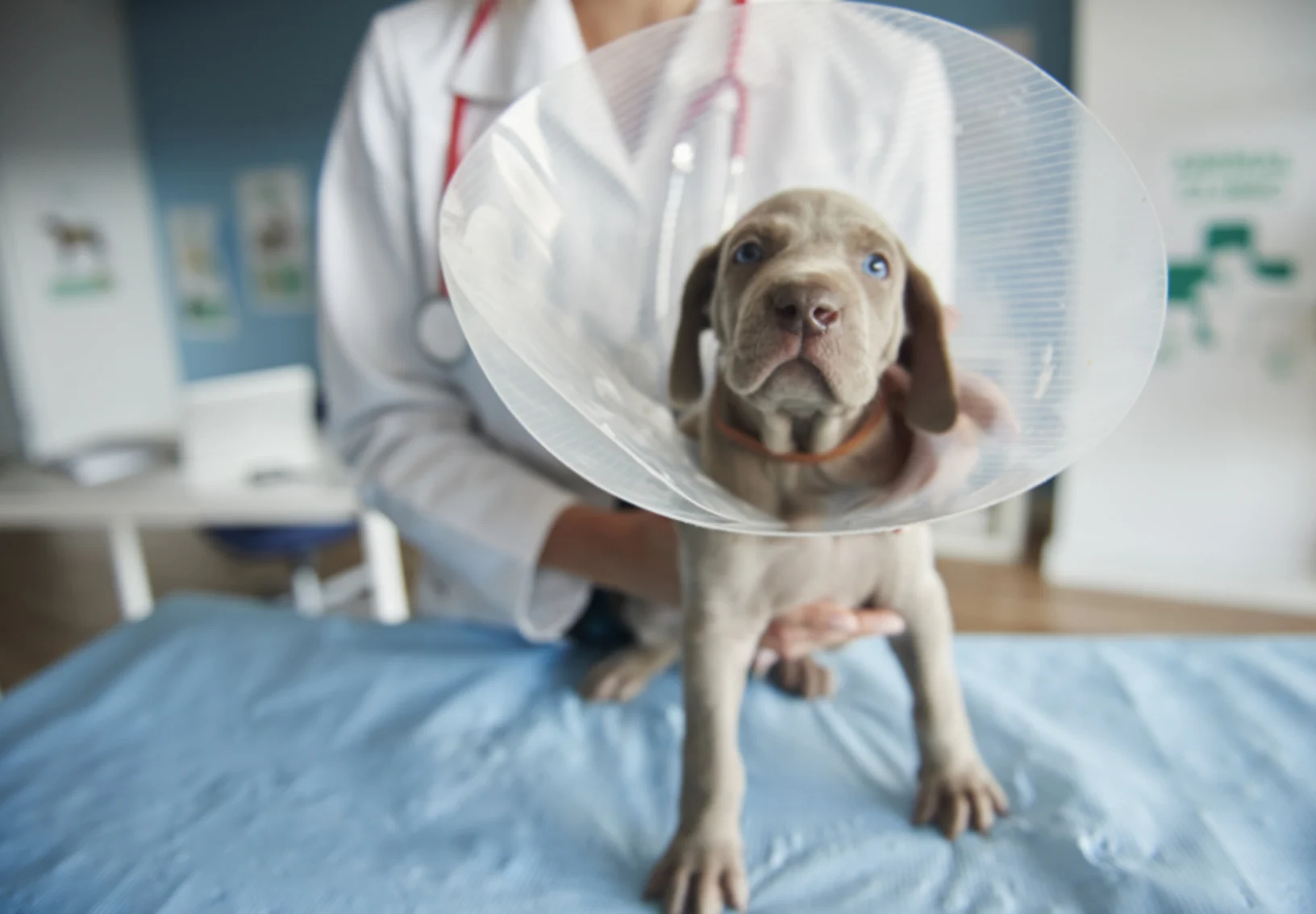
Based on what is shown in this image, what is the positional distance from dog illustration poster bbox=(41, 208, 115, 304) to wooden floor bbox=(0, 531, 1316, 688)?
1.15 m

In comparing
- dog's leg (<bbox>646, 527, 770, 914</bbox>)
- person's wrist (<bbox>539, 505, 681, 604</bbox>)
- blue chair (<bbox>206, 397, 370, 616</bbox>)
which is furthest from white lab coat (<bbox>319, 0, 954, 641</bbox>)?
blue chair (<bbox>206, 397, 370, 616</bbox>)

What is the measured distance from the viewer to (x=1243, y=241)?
7.70 ft

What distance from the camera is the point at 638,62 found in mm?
595

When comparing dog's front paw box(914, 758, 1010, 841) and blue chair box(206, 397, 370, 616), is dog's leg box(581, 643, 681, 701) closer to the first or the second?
dog's front paw box(914, 758, 1010, 841)

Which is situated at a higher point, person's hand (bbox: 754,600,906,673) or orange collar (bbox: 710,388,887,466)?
orange collar (bbox: 710,388,887,466)

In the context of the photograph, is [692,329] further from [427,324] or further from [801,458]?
[427,324]

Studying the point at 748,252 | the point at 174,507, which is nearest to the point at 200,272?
the point at 174,507

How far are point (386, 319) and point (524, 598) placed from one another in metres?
0.35

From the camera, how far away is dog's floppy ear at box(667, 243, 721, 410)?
61 cm

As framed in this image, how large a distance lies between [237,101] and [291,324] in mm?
1010

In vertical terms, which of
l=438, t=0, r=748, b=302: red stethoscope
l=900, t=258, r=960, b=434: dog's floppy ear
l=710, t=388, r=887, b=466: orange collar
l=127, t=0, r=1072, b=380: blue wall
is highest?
l=127, t=0, r=1072, b=380: blue wall

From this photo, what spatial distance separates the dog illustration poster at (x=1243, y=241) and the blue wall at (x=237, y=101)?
118 inches

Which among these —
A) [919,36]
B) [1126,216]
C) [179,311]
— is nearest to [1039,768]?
[1126,216]

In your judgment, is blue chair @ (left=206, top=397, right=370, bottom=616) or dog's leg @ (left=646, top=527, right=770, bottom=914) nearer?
dog's leg @ (left=646, top=527, right=770, bottom=914)
